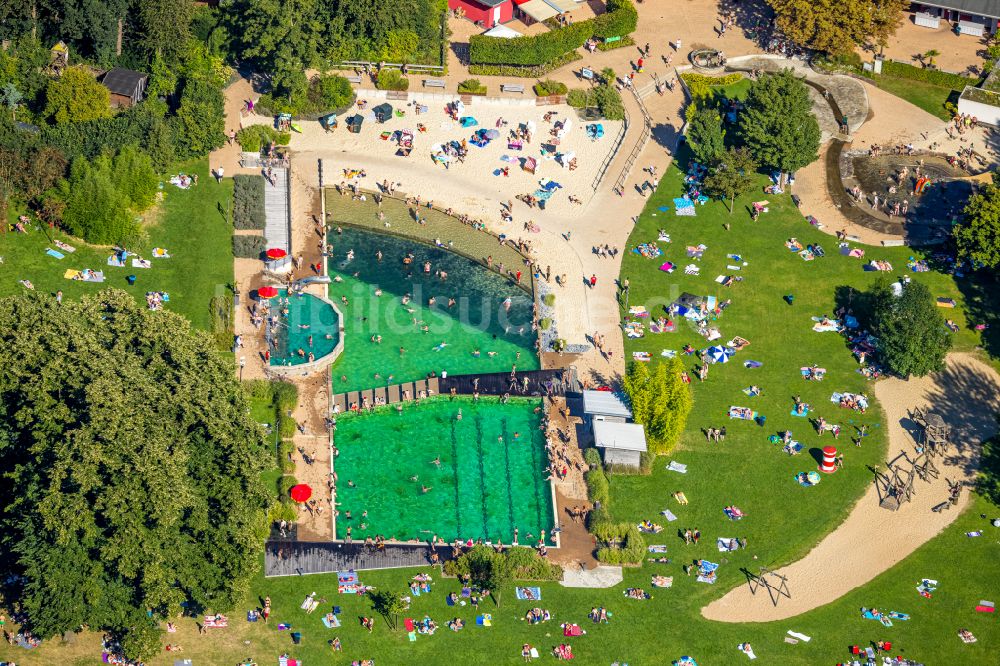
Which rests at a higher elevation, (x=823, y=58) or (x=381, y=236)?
(x=823, y=58)

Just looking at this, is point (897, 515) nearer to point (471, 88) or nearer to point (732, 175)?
point (732, 175)

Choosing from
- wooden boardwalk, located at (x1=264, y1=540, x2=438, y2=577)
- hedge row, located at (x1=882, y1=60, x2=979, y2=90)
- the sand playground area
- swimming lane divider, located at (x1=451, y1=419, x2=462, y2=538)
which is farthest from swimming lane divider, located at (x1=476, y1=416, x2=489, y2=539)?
hedge row, located at (x1=882, y1=60, x2=979, y2=90)

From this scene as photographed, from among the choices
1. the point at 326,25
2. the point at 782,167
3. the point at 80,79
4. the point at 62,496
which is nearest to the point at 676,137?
the point at 782,167

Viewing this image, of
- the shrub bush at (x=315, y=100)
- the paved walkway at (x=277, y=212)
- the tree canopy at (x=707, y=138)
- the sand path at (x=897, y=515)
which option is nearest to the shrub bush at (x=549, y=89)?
the tree canopy at (x=707, y=138)

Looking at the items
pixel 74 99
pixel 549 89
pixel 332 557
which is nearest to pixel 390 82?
pixel 549 89

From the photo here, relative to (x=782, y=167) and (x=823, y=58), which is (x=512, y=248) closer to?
(x=782, y=167)

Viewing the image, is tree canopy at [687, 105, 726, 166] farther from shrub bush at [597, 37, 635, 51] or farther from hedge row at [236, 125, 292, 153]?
hedge row at [236, 125, 292, 153]

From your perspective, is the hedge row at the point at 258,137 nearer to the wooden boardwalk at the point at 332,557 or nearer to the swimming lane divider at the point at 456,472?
the swimming lane divider at the point at 456,472
